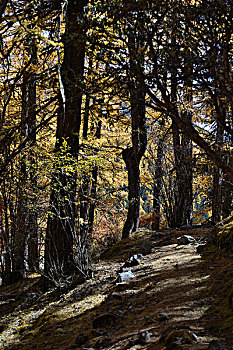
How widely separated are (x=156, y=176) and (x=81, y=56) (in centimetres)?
380

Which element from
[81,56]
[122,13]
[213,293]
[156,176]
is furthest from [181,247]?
[81,56]

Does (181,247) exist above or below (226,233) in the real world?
below

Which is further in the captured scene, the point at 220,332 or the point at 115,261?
the point at 115,261

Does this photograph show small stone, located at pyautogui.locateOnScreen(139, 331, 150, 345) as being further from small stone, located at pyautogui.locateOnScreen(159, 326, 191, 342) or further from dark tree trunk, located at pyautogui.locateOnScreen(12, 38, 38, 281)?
dark tree trunk, located at pyautogui.locateOnScreen(12, 38, 38, 281)

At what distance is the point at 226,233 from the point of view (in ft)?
13.6

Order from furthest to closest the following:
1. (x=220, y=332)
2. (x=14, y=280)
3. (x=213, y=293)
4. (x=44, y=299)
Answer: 1. (x=14, y=280)
2. (x=44, y=299)
3. (x=213, y=293)
4. (x=220, y=332)

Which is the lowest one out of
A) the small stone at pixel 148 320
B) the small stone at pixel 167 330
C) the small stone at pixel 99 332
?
the small stone at pixel 99 332

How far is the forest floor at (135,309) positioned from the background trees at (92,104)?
27.0 inches

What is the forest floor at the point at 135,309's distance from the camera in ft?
7.44

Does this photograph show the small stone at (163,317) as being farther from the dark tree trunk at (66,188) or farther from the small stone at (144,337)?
the dark tree trunk at (66,188)

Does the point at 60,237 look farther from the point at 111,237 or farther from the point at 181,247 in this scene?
the point at 111,237

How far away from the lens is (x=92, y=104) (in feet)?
22.5

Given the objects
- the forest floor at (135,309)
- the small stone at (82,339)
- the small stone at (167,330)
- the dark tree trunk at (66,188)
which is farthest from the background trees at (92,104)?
the small stone at (82,339)

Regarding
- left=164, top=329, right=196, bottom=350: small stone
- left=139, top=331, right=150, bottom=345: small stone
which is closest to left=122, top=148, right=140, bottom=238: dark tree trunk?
left=139, top=331, right=150, bottom=345: small stone
